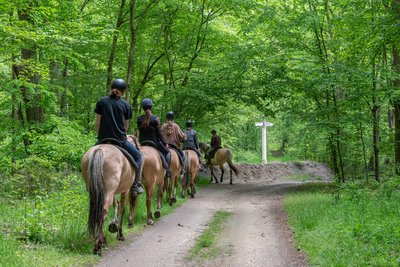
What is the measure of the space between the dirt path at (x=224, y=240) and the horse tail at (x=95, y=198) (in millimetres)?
553

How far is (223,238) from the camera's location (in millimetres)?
8133

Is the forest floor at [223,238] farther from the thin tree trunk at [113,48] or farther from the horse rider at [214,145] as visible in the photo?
the horse rider at [214,145]

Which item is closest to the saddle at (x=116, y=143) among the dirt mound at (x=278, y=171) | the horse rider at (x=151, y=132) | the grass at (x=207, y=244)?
the grass at (x=207, y=244)

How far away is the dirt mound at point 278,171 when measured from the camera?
78.6 ft

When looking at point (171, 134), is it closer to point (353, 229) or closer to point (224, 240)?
point (224, 240)

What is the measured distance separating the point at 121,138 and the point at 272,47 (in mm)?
11208

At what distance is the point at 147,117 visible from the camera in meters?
9.91

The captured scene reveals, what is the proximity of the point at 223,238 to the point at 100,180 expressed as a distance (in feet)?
9.87

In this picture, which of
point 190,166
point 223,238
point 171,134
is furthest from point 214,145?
point 223,238

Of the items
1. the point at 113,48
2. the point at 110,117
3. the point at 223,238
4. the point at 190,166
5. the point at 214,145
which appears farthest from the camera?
the point at 214,145

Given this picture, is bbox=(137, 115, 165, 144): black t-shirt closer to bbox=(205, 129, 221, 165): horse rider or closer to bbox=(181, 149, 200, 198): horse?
bbox=(181, 149, 200, 198): horse

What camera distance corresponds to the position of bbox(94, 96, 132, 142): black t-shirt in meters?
7.13

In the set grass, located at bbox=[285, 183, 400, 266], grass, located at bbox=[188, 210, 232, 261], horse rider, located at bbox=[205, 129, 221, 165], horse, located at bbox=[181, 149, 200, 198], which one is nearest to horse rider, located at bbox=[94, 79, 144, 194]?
grass, located at bbox=[188, 210, 232, 261]

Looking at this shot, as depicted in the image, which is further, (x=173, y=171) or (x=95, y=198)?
(x=173, y=171)
